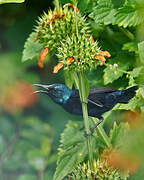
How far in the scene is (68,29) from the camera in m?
0.57

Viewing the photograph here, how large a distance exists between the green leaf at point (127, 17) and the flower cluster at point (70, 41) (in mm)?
68

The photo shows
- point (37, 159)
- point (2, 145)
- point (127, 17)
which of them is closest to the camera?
point (127, 17)

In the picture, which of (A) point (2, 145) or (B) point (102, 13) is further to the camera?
(A) point (2, 145)

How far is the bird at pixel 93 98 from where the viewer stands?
1.90 feet

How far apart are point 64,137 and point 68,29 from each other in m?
0.27

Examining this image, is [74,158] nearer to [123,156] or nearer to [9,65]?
[123,156]

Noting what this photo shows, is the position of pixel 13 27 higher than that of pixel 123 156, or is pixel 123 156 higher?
pixel 13 27

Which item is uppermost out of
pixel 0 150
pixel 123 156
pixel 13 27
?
pixel 13 27

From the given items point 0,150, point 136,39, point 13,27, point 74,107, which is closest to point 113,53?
point 136,39

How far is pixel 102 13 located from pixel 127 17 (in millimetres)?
55

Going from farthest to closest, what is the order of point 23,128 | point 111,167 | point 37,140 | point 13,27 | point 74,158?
point 13,27, point 23,128, point 37,140, point 74,158, point 111,167

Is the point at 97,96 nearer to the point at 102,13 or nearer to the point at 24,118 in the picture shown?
the point at 102,13

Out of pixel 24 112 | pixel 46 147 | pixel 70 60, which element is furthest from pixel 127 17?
pixel 24 112

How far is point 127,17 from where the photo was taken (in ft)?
2.02
